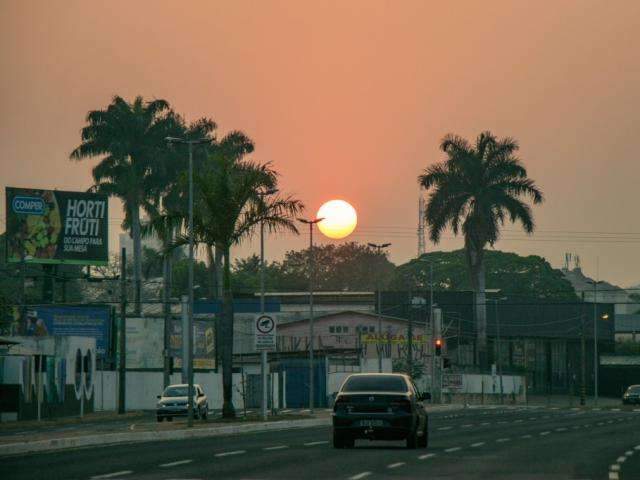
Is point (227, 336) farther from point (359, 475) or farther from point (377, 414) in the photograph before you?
point (359, 475)

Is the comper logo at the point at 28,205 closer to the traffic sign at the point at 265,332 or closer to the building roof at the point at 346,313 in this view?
the building roof at the point at 346,313

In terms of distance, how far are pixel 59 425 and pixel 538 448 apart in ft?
84.9

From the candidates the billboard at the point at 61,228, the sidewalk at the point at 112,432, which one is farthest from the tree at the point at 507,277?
the sidewalk at the point at 112,432

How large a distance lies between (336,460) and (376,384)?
566 cm

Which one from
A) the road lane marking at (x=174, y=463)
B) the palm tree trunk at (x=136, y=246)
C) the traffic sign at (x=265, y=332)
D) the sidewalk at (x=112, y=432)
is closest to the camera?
the road lane marking at (x=174, y=463)

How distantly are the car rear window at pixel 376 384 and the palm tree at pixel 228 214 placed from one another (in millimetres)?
17933

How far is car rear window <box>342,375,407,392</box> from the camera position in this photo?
32.9 meters

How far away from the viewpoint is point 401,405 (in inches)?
1267

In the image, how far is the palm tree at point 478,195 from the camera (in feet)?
344

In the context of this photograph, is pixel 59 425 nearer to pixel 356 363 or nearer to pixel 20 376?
pixel 20 376

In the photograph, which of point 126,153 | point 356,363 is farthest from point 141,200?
point 356,363

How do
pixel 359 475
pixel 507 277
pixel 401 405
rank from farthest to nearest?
pixel 507 277
pixel 401 405
pixel 359 475

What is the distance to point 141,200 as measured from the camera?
109 meters

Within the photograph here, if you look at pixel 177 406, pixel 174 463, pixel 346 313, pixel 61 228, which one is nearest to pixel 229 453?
pixel 174 463
